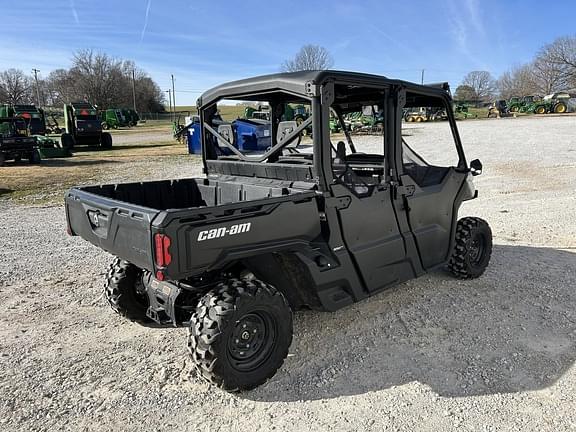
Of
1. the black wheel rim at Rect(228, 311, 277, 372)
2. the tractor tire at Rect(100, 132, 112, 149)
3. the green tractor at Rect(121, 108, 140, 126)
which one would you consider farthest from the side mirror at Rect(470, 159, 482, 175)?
the green tractor at Rect(121, 108, 140, 126)

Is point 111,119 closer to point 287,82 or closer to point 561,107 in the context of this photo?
point 561,107

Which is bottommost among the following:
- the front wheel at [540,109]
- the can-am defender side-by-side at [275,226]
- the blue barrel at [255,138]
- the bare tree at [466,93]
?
the can-am defender side-by-side at [275,226]

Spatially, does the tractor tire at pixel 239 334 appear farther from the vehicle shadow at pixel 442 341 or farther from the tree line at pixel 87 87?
the tree line at pixel 87 87

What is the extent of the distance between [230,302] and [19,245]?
4.71 m

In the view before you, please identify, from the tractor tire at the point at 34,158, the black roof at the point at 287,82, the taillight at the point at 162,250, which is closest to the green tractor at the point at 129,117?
the tractor tire at the point at 34,158

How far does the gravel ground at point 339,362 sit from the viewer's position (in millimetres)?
2775

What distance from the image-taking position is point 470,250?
481 cm

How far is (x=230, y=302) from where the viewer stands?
2.91 m

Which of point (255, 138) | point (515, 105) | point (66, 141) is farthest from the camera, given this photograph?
point (515, 105)

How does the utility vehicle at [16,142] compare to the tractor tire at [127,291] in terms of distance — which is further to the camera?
the utility vehicle at [16,142]

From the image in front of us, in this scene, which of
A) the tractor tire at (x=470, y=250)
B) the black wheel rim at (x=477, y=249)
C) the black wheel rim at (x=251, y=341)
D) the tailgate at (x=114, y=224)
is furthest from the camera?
the black wheel rim at (x=477, y=249)

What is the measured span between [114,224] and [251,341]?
118 centimetres

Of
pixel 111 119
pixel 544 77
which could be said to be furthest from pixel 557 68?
pixel 111 119

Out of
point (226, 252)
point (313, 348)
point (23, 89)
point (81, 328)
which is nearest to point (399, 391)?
point (313, 348)
